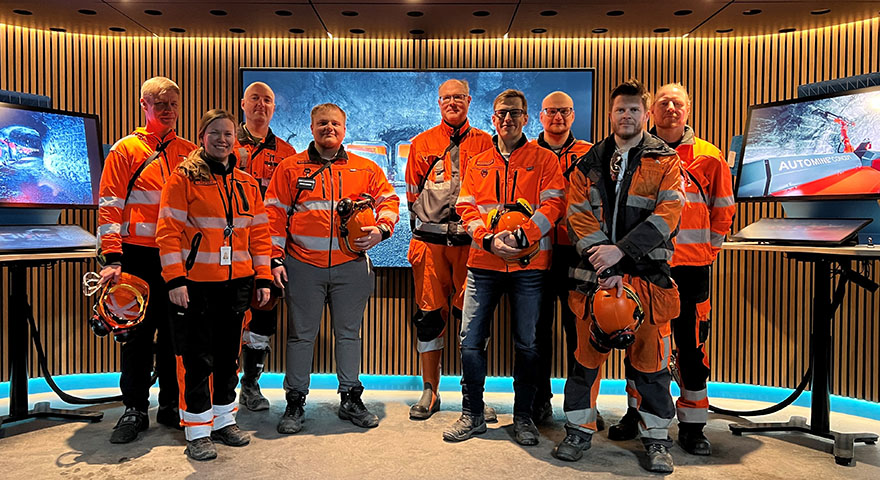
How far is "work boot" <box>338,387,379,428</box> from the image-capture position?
155 inches

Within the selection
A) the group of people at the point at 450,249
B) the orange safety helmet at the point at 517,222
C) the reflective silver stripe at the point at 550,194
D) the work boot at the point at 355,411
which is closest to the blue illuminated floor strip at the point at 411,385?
the group of people at the point at 450,249

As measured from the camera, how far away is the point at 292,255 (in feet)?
12.6

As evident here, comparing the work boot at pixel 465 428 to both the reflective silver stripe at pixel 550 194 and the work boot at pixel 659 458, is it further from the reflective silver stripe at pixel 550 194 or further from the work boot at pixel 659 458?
the reflective silver stripe at pixel 550 194

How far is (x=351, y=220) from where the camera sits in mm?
3732

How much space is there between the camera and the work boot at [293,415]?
379cm

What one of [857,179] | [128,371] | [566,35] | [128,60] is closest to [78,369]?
[128,371]

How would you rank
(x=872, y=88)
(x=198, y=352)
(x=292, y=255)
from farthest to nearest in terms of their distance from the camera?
1. (x=292, y=255)
2. (x=872, y=88)
3. (x=198, y=352)

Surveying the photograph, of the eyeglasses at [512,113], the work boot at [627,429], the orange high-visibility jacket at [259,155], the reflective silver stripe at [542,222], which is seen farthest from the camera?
the orange high-visibility jacket at [259,155]

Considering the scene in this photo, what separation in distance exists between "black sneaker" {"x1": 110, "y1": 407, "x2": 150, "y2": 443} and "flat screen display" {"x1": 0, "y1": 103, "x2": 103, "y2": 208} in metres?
1.52

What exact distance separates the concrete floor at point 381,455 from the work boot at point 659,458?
5cm

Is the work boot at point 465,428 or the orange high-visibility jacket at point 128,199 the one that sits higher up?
the orange high-visibility jacket at point 128,199

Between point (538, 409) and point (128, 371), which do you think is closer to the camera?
point (128, 371)

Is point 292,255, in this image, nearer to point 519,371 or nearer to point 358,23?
point 519,371

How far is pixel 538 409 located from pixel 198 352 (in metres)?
2.17
